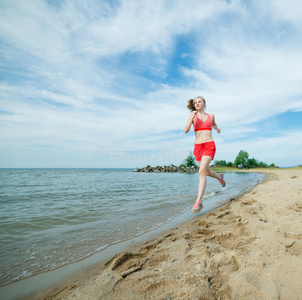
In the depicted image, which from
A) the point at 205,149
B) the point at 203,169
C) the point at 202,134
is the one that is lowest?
the point at 203,169

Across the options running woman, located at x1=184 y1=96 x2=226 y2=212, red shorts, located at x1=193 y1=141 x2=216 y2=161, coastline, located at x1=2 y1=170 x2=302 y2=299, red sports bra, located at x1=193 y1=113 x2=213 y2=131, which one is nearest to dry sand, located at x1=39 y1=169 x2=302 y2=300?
coastline, located at x1=2 y1=170 x2=302 y2=299

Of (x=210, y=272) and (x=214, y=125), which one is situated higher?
(x=214, y=125)

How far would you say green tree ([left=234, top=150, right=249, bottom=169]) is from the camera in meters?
89.9

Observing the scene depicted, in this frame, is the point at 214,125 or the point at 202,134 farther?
the point at 214,125

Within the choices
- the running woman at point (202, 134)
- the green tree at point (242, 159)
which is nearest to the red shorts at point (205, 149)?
the running woman at point (202, 134)

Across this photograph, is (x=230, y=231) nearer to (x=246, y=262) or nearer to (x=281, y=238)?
(x=281, y=238)

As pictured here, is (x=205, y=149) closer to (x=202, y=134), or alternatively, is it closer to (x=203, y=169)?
(x=202, y=134)

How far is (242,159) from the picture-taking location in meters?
89.9

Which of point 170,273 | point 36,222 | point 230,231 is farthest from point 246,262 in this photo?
point 36,222

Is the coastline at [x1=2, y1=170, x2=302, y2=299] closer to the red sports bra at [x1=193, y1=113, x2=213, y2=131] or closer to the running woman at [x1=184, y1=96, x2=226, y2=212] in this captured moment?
the running woman at [x1=184, y1=96, x2=226, y2=212]

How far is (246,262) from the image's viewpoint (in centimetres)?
195

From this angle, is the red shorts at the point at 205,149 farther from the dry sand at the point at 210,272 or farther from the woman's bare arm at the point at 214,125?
the dry sand at the point at 210,272

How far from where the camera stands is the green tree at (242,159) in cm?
8994

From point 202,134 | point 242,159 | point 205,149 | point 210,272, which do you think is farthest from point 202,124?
point 242,159
